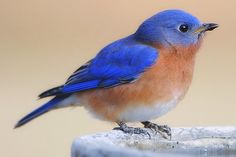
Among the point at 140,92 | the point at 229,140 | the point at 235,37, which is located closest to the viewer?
the point at 229,140

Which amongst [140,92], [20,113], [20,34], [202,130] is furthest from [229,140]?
[20,34]

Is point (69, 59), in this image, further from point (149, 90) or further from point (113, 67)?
point (149, 90)

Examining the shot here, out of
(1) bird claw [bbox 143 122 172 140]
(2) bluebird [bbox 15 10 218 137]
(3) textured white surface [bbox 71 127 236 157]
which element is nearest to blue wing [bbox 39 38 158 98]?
(2) bluebird [bbox 15 10 218 137]

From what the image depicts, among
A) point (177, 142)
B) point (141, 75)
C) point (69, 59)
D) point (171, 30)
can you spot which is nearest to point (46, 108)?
point (141, 75)

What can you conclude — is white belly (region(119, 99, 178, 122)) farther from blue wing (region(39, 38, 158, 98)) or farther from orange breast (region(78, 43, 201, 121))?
blue wing (region(39, 38, 158, 98))

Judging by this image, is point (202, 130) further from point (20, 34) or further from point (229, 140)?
point (20, 34)

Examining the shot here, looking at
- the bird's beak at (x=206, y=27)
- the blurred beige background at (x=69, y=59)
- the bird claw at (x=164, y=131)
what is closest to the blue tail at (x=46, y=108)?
A: the bird's beak at (x=206, y=27)
